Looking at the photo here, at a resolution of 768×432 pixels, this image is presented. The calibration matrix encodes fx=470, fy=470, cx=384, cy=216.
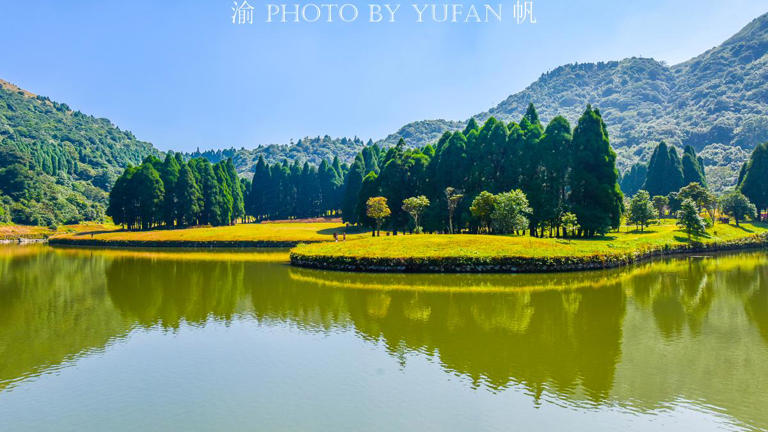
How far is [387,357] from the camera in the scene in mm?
17422

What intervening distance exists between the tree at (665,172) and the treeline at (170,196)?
8971 centimetres

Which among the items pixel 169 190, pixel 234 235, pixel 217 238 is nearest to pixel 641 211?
pixel 234 235

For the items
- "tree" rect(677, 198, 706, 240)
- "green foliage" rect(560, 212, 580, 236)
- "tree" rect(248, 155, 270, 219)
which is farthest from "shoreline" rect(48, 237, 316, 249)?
"tree" rect(677, 198, 706, 240)

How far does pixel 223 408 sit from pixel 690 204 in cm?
6491

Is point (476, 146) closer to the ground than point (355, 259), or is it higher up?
higher up

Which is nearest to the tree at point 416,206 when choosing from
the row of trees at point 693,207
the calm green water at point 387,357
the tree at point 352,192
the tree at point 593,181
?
the tree at point 593,181

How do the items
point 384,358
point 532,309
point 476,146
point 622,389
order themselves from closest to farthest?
point 622,389 < point 384,358 < point 532,309 < point 476,146

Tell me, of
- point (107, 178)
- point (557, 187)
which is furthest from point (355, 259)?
point (107, 178)

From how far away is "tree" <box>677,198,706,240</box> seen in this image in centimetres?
6062

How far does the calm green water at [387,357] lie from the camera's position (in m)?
12.5

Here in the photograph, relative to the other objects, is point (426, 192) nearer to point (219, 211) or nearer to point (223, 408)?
point (219, 211)

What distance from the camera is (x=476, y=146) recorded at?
64812mm

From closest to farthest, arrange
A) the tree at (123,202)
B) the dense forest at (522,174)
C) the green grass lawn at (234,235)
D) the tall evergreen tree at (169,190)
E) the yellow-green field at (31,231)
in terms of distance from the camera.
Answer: the dense forest at (522,174) < the green grass lawn at (234,235) < the tall evergreen tree at (169,190) < the tree at (123,202) < the yellow-green field at (31,231)

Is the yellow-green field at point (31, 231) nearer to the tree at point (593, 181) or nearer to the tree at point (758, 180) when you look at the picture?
the tree at point (593, 181)
